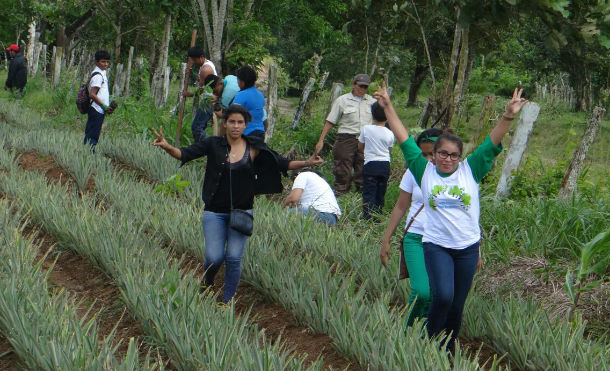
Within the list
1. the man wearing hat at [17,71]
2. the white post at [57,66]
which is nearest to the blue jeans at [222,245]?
the man wearing hat at [17,71]

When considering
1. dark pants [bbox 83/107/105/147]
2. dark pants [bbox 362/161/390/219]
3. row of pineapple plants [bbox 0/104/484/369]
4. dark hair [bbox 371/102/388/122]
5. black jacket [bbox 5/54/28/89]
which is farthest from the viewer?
black jacket [bbox 5/54/28/89]

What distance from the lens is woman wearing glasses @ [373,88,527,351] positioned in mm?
4395

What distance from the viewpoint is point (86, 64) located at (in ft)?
68.4

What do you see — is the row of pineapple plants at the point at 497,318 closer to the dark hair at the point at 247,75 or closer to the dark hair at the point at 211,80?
the dark hair at the point at 247,75

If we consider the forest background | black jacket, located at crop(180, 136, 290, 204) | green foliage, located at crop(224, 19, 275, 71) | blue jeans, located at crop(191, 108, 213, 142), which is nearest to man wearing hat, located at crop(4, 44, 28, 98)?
the forest background

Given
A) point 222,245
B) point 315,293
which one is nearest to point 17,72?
point 222,245

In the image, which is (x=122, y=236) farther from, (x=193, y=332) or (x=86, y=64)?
(x=86, y=64)

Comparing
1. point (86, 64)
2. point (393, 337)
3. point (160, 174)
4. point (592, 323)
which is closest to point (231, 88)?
point (160, 174)

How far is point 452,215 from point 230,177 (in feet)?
5.07

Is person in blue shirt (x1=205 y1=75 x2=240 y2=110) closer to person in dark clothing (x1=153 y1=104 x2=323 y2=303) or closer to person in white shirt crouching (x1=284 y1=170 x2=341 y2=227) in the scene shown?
person in white shirt crouching (x1=284 y1=170 x2=341 y2=227)

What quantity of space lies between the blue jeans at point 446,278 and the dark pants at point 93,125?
6276mm

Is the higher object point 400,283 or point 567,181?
point 567,181

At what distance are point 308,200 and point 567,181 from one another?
95.0 inches

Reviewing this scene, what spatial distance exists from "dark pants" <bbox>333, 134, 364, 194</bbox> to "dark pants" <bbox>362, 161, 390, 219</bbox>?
0.92 m
